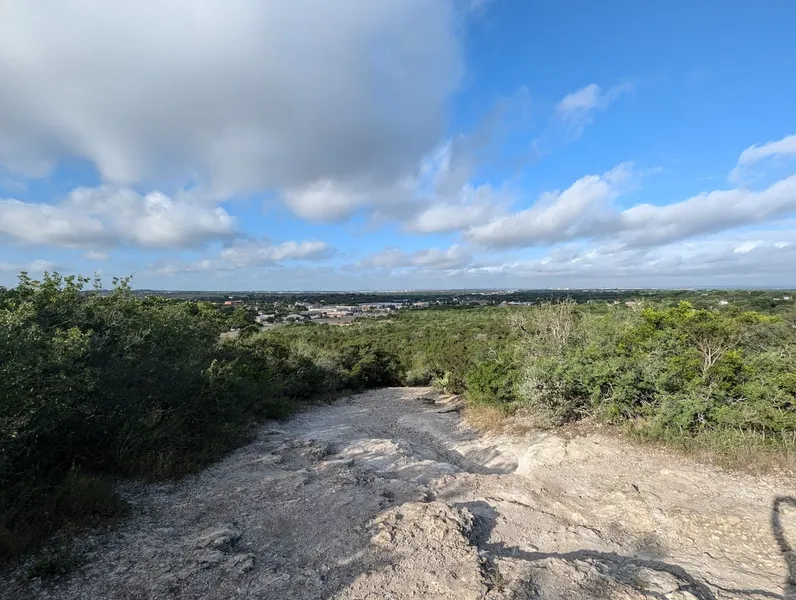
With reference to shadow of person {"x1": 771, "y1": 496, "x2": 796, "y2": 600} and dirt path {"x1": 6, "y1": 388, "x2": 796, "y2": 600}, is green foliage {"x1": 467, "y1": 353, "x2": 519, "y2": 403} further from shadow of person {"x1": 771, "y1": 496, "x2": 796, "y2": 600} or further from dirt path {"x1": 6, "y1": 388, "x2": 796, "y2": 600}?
shadow of person {"x1": 771, "y1": 496, "x2": 796, "y2": 600}

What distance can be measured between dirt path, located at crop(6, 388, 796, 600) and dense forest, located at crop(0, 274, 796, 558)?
688 millimetres

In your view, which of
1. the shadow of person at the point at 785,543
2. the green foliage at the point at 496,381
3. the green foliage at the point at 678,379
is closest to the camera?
the shadow of person at the point at 785,543

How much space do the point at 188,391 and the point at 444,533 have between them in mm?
6038

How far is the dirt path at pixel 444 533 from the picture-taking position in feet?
11.4

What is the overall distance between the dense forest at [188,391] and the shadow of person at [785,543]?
3.88 ft

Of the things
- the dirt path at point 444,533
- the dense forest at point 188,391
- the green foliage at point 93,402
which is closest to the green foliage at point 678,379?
the dense forest at point 188,391

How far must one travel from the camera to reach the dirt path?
347 cm

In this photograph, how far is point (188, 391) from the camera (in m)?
8.08

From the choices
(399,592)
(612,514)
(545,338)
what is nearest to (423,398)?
(545,338)

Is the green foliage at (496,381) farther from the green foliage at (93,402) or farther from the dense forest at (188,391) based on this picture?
the green foliage at (93,402)

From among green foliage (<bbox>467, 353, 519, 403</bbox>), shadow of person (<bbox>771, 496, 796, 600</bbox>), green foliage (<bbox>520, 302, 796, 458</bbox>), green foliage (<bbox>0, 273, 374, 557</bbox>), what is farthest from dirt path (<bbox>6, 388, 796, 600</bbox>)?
green foliage (<bbox>467, 353, 519, 403</bbox>)

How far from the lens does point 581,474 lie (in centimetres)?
649

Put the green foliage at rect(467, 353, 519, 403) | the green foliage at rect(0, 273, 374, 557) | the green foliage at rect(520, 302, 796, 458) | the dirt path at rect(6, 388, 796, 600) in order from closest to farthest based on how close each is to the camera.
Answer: the dirt path at rect(6, 388, 796, 600), the green foliage at rect(0, 273, 374, 557), the green foliage at rect(520, 302, 796, 458), the green foliage at rect(467, 353, 519, 403)

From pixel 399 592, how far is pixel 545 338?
10.9 meters
